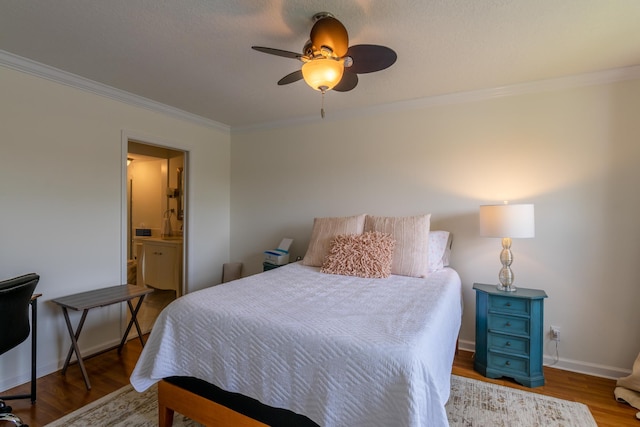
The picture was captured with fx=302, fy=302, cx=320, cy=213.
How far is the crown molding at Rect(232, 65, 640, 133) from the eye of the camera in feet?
7.54

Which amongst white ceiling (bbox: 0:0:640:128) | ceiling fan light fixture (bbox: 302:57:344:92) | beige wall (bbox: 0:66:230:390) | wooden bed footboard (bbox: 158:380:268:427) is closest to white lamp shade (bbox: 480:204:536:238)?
white ceiling (bbox: 0:0:640:128)

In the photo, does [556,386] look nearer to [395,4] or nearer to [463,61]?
[463,61]

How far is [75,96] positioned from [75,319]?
1889mm

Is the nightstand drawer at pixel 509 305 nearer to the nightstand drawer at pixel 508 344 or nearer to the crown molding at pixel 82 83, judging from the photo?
the nightstand drawer at pixel 508 344

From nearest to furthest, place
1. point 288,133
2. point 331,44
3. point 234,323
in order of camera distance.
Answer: point 234,323 → point 331,44 → point 288,133

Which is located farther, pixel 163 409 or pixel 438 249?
pixel 438 249

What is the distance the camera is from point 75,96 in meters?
2.55

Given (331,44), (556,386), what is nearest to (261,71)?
(331,44)

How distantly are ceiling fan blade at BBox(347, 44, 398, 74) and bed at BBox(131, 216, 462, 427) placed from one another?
137 centimetres

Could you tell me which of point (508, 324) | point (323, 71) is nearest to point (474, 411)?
point (508, 324)

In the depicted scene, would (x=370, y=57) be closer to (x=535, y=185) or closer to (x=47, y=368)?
(x=535, y=185)

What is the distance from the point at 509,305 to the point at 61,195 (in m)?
3.66

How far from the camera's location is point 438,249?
8.71 feet

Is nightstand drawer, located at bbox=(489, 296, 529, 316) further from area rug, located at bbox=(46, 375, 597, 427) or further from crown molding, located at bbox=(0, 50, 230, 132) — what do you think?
crown molding, located at bbox=(0, 50, 230, 132)
